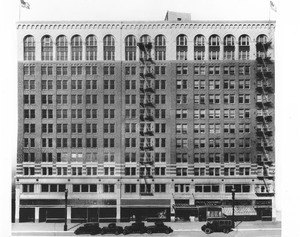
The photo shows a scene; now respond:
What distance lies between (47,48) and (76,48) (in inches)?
131

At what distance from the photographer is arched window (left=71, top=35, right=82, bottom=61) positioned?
44.3m

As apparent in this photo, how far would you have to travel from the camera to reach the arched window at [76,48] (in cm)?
4431

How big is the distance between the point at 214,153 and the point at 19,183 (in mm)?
22610

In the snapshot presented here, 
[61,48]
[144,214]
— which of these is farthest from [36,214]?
[61,48]

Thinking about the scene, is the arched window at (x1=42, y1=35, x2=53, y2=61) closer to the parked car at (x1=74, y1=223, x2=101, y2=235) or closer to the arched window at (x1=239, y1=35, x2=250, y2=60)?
the parked car at (x1=74, y1=223, x2=101, y2=235)

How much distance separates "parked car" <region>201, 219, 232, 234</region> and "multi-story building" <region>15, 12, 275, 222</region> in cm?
397

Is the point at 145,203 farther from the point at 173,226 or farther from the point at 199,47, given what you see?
the point at 199,47

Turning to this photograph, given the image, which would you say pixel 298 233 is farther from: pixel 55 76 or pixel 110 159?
pixel 55 76

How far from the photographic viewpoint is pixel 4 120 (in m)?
33.4

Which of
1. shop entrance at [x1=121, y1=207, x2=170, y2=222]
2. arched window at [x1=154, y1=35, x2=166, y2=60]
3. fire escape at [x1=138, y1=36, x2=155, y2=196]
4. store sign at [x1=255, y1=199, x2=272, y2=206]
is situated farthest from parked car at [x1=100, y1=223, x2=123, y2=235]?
arched window at [x1=154, y1=35, x2=166, y2=60]

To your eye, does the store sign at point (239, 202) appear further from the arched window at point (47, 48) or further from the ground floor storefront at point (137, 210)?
the arched window at point (47, 48)

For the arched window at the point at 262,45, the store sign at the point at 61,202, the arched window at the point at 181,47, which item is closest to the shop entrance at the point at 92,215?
the store sign at the point at 61,202

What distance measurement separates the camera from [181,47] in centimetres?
4512

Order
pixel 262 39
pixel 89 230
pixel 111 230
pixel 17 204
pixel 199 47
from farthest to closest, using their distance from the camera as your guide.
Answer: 1. pixel 199 47
2. pixel 17 204
3. pixel 262 39
4. pixel 111 230
5. pixel 89 230
